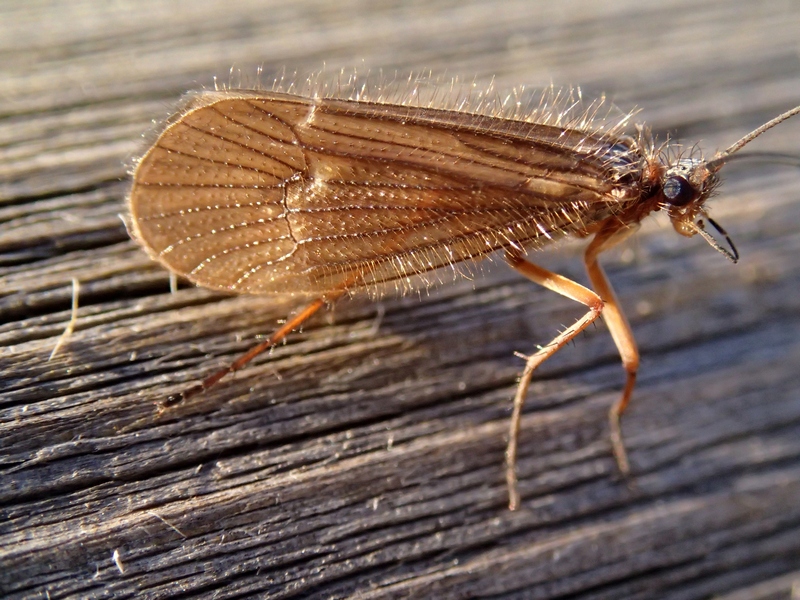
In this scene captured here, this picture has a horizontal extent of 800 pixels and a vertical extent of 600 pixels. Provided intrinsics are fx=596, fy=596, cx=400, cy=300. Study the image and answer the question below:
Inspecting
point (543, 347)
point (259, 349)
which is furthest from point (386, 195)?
point (543, 347)

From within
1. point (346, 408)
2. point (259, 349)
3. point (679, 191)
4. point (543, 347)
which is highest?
point (679, 191)

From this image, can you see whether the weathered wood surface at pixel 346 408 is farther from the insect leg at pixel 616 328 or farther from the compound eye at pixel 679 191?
the compound eye at pixel 679 191

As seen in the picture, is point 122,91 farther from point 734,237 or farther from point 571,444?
point 734,237

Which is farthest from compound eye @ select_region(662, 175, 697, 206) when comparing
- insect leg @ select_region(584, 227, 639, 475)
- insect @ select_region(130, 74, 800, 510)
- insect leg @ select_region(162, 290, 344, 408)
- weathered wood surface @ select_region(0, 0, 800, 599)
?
insect leg @ select_region(162, 290, 344, 408)

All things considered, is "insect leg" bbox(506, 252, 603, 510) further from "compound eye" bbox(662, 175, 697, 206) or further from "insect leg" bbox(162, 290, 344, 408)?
"insect leg" bbox(162, 290, 344, 408)

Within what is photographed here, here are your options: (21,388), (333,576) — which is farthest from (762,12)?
(21,388)

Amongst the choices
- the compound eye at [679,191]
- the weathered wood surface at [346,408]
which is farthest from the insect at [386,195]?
the weathered wood surface at [346,408]

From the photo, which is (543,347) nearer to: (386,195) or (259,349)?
(386,195)
